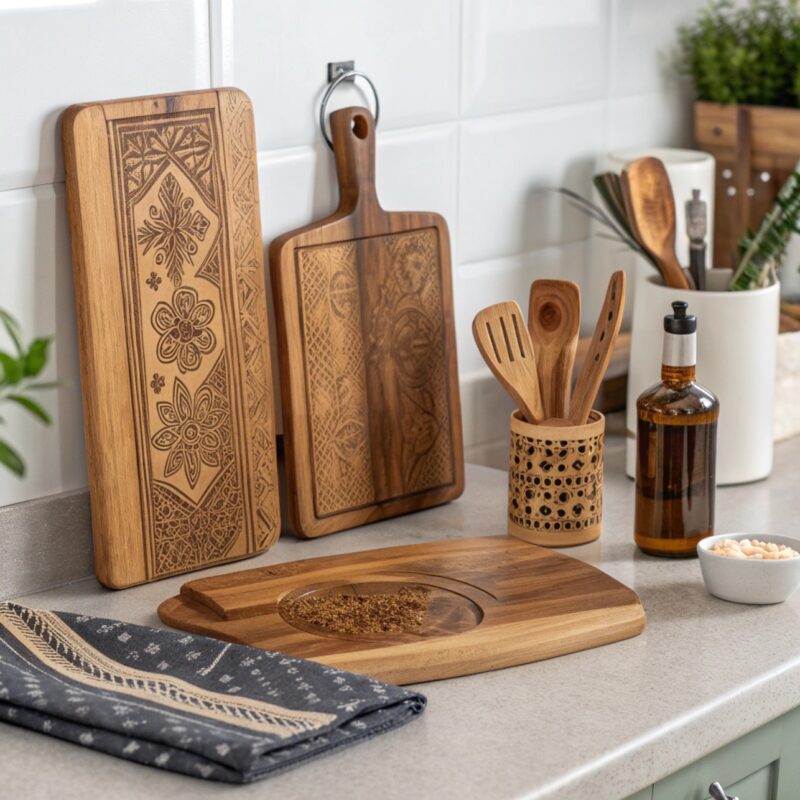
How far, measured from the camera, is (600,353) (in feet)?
4.51

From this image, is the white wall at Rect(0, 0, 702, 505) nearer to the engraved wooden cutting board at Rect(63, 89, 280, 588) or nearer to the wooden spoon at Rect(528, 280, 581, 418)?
the engraved wooden cutting board at Rect(63, 89, 280, 588)

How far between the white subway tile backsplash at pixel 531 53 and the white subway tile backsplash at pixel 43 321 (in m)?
0.54

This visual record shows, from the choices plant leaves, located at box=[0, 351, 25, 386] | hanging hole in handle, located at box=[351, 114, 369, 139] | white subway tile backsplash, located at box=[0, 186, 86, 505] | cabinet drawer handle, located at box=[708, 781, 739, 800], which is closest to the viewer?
plant leaves, located at box=[0, 351, 25, 386]

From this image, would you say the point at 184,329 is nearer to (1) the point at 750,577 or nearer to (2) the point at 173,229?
(2) the point at 173,229

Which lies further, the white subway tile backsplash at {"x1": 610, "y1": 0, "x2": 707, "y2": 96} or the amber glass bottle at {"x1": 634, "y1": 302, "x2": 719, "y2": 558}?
the white subway tile backsplash at {"x1": 610, "y1": 0, "x2": 707, "y2": 96}

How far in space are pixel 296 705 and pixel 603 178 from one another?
880 mm

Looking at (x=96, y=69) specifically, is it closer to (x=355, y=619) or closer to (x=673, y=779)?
(x=355, y=619)

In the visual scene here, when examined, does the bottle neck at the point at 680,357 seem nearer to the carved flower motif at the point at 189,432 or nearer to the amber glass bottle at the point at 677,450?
the amber glass bottle at the point at 677,450

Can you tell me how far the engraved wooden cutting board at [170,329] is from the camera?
118 centimetres

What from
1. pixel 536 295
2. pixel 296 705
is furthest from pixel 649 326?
pixel 296 705

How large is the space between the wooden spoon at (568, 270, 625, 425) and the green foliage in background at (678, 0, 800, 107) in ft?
1.88

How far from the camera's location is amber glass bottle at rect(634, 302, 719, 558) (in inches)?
51.0

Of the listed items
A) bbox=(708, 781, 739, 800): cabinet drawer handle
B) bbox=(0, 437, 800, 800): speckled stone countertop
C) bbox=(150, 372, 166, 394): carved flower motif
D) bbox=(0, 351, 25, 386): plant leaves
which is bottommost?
bbox=(708, 781, 739, 800): cabinet drawer handle

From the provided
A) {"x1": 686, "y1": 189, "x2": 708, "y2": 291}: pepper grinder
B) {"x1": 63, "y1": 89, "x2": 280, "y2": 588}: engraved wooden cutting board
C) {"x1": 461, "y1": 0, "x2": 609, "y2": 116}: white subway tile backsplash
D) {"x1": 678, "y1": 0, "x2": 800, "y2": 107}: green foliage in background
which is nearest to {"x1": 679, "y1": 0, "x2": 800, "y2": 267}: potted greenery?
{"x1": 678, "y1": 0, "x2": 800, "y2": 107}: green foliage in background
